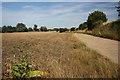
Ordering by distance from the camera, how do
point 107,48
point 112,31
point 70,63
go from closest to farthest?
point 70,63, point 107,48, point 112,31

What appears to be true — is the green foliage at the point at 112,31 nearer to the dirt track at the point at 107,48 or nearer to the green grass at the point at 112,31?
the green grass at the point at 112,31

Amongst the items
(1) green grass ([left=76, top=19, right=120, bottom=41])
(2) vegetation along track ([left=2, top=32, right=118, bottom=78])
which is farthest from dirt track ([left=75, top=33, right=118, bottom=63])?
(1) green grass ([left=76, top=19, right=120, bottom=41])

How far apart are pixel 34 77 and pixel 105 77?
1.42m

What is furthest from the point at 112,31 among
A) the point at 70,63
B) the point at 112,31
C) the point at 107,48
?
the point at 70,63

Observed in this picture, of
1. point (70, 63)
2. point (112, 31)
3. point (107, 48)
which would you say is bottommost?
point (70, 63)

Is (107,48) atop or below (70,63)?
atop

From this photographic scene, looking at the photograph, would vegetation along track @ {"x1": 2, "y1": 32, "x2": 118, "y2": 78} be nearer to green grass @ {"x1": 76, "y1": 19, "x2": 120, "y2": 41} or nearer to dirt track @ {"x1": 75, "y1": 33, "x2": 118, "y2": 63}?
dirt track @ {"x1": 75, "y1": 33, "x2": 118, "y2": 63}

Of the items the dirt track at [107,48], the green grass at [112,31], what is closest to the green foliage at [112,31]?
the green grass at [112,31]

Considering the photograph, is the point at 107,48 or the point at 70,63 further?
the point at 107,48

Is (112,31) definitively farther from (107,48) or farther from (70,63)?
(70,63)

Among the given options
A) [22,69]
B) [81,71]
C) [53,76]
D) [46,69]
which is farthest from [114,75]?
[22,69]

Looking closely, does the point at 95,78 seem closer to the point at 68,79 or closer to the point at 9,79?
the point at 68,79

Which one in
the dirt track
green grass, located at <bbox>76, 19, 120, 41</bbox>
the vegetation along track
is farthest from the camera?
green grass, located at <bbox>76, 19, 120, 41</bbox>

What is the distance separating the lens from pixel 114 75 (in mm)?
1597
